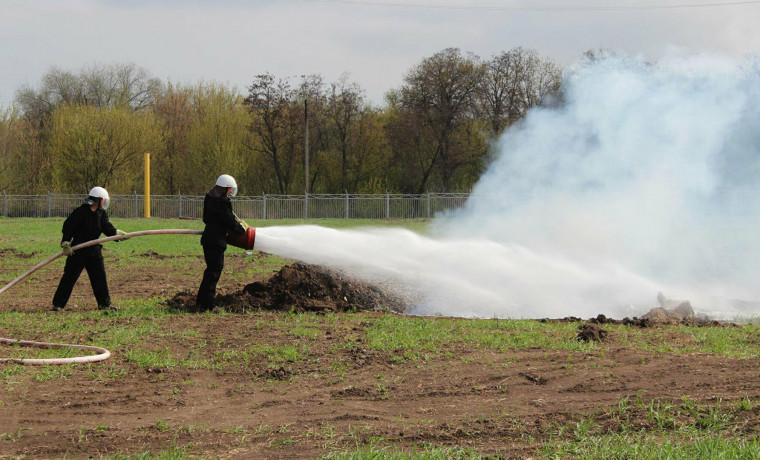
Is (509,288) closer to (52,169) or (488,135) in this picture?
(488,135)

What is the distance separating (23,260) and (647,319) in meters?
16.8

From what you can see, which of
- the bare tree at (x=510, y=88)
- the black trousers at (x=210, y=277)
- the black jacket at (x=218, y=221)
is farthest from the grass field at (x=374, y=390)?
the bare tree at (x=510, y=88)

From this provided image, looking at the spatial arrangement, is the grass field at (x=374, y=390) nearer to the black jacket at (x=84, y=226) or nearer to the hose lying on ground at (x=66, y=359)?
the hose lying on ground at (x=66, y=359)

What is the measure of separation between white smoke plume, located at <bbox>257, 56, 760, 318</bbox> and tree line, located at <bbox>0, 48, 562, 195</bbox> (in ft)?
76.7

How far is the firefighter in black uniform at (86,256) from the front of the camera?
11953 mm

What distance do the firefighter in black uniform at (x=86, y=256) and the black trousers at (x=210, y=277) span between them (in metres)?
1.49

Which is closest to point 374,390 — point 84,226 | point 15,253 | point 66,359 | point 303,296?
point 66,359

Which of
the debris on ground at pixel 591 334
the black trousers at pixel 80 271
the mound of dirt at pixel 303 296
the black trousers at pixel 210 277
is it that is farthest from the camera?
the mound of dirt at pixel 303 296

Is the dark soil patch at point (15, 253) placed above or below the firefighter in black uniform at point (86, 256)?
below

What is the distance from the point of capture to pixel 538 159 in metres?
22.9

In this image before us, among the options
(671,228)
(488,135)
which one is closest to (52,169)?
(488,135)

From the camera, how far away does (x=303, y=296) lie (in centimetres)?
1245

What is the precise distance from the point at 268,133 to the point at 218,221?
47.0m

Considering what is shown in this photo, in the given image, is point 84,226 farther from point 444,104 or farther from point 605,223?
point 444,104
